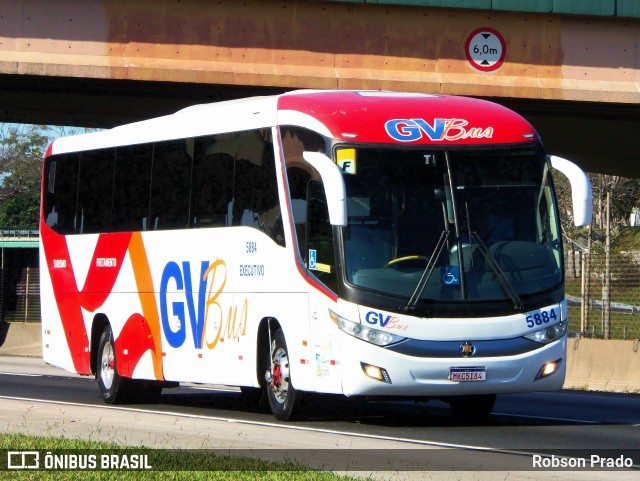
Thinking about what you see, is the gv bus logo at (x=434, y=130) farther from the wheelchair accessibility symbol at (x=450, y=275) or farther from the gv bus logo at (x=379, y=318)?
the gv bus logo at (x=379, y=318)

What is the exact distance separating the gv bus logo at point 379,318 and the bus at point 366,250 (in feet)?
0.11

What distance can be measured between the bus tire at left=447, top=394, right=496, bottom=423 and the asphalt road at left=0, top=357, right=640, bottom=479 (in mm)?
178

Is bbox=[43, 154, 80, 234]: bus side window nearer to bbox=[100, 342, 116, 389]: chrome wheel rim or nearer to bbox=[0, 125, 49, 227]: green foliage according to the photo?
bbox=[100, 342, 116, 389]: chrome wheel rim

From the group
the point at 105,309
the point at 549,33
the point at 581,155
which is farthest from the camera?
the point at 581,155

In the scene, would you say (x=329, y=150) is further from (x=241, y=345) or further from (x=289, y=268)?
(x=241, y=345)

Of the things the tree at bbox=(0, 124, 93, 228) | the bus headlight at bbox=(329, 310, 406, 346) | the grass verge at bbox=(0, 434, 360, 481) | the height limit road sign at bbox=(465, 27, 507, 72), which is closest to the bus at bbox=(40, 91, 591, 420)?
the bus headlight at bbox=(329, 310, 406, 346)

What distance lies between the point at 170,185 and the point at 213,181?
1139 millimetres

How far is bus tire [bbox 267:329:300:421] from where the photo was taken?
14797 mm

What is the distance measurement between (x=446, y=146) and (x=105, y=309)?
6.77m

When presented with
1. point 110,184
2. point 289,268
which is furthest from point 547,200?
point 110,184

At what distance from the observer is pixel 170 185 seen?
57.7 feet

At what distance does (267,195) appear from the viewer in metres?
15.3

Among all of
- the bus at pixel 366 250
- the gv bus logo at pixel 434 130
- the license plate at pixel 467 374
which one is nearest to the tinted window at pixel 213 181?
the bus at pixel 366 250

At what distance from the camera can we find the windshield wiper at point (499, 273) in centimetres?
1384
